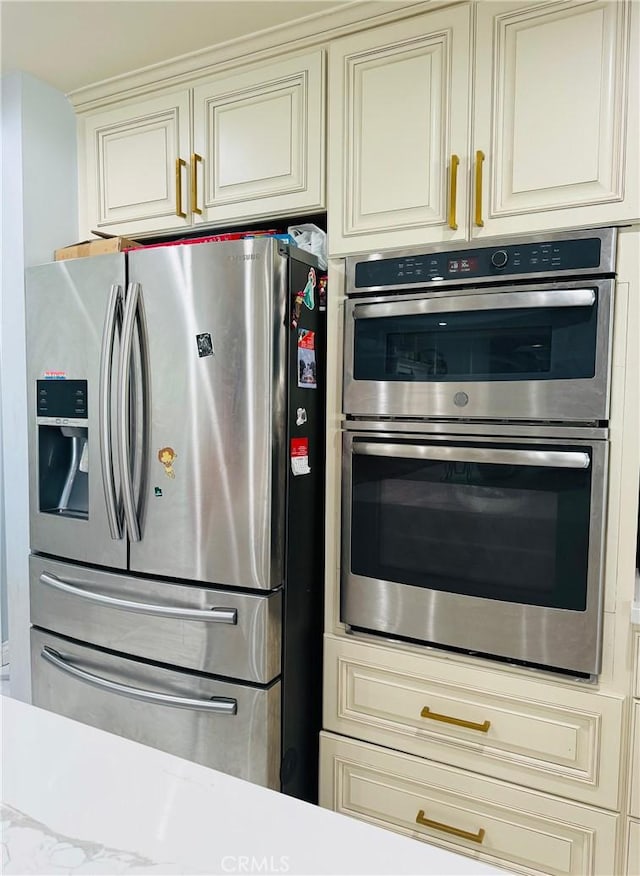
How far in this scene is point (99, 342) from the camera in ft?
5.90

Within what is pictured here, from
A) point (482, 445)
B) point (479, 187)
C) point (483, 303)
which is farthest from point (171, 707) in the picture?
point (479, 187)

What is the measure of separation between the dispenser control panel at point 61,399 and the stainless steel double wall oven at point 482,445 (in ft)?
2.78

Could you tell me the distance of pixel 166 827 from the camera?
0.55m

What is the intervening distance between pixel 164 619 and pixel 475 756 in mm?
916

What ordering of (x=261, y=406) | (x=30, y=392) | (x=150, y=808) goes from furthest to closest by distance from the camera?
1. (x=30, y=392)
2. (x=261, y=406)
3. (x=150, y=808)

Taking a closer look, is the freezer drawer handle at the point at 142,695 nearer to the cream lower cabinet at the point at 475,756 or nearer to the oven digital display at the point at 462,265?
the cream lower cabinet at the point at 475,756

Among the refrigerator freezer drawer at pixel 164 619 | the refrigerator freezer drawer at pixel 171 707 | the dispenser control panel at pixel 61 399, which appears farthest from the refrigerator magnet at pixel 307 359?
the refrigerator freezer drawer at pixel 171 707

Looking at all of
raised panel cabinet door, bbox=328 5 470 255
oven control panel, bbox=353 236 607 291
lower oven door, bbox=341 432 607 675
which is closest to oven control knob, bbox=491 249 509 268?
oven control panel, bbox=353 236 607 291

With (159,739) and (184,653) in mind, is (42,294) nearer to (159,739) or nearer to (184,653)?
(184,653)

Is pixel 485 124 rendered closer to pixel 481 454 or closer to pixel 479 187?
pixel 479 187

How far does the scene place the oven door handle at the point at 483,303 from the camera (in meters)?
Answer: 1.34

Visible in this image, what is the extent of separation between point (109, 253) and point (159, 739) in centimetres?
146

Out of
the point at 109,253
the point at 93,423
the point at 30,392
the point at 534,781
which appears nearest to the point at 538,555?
the point at 534,781

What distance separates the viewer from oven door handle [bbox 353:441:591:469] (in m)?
1.37
